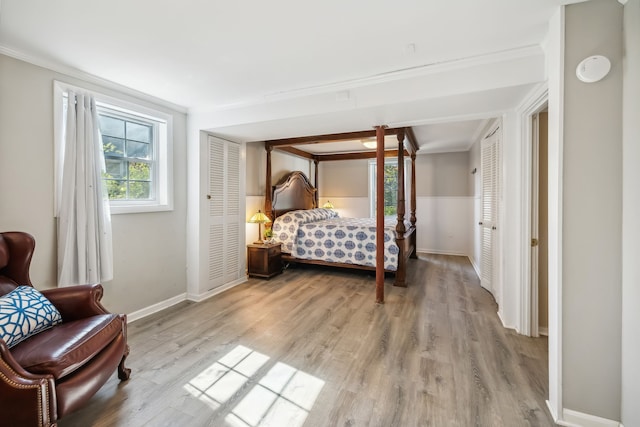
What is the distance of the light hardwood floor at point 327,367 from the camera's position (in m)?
1.56

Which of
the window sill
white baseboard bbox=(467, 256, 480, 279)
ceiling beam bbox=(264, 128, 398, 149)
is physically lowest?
white baseboard bbox=(467, 256, 480, 279)

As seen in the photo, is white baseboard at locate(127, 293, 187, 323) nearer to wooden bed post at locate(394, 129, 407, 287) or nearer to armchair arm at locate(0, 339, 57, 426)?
armchair arm at locate(0, 339, 57, 426)

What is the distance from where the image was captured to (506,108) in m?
2.53

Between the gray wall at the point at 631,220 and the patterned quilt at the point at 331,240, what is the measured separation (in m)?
2.55

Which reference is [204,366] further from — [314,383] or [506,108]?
[506,108]

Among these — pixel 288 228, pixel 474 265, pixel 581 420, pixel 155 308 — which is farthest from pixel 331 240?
pixel 581 420

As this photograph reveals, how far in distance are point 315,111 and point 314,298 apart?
2.17 metres

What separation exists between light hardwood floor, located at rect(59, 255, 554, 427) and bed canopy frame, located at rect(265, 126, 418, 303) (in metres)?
0.70

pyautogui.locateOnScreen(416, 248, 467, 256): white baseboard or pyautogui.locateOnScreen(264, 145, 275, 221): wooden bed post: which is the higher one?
pyautogui.locateOnScreen(264, 145, 275, 221): wooden bed post

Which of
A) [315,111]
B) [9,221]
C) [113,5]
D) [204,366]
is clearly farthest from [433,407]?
[9,221]

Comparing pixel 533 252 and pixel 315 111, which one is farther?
pixel 315 111

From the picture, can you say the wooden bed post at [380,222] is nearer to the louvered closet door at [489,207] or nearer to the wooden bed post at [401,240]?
the wooden bed post at [401,240]

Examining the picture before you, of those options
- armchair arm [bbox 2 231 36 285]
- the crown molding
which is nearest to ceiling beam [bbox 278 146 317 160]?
the crown molding

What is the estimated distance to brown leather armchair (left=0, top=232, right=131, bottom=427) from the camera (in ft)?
3.88
